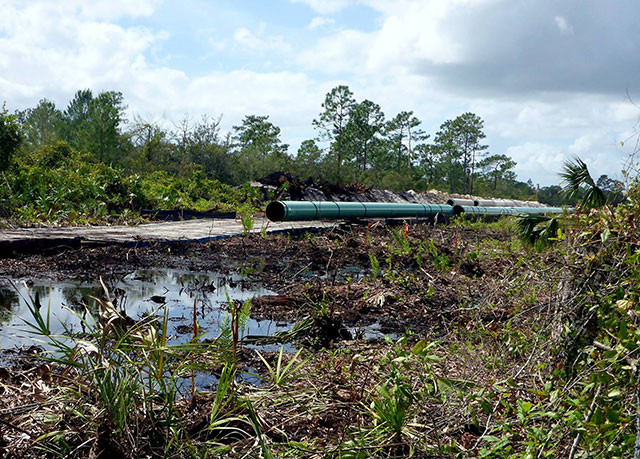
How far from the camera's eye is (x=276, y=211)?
11.1 meters

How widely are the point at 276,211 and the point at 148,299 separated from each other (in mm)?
5573

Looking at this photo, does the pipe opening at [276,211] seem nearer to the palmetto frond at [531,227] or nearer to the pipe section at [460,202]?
the palmetto frond at [531,227]

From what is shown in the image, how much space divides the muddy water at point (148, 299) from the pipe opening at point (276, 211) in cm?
376

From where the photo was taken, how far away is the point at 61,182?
13.9m

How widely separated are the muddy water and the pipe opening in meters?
3.76

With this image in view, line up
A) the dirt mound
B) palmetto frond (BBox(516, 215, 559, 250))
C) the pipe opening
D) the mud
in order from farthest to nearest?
1. the dirt mound
2. the pipe opening
3. palmetto frond (BBox(516, 215, 559, 250))
4. the mud

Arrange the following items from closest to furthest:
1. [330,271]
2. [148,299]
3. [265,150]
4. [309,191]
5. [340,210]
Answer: [148,299]
[330,271]
[340,210]
[309,191]
[265,150]

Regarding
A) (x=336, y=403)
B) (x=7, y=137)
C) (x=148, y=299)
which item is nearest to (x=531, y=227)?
(x=148, y=299)

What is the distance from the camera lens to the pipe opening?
35.9ft

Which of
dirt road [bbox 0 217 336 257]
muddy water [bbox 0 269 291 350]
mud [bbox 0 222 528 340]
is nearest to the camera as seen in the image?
muddy water [bbox 0 269 291 350]

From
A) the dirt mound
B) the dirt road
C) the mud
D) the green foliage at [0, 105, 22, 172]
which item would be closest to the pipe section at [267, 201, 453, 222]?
the mud

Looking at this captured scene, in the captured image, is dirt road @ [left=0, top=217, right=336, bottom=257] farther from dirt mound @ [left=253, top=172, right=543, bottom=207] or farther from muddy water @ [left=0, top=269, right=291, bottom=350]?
dirt mound @ [left=253, top=172, right=543, bottom=207]

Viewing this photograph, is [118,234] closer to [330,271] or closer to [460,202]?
[330,271]

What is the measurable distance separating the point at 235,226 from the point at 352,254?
4311 mm
